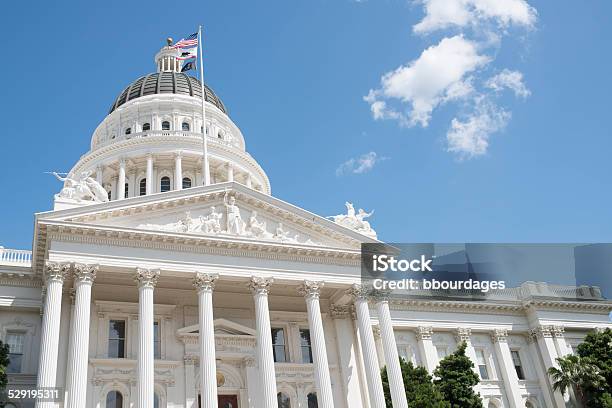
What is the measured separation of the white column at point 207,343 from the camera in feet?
80.9

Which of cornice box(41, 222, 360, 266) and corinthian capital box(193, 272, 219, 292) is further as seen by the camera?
corinthian capital box(193, 272, 219, 292)

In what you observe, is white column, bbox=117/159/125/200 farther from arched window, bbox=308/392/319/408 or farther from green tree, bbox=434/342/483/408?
green tree, bbox=434/342/483/408

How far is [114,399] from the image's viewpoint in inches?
1080

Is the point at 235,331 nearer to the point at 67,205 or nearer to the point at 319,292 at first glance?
the point at 319,292

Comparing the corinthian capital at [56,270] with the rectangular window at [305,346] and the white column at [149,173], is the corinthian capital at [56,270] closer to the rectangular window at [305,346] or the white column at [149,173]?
Result: the rectangular window at [305,346]

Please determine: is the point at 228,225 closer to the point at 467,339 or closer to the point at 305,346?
the point at 305,346

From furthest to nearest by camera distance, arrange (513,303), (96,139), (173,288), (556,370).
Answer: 1. (96,139)
2. (513,303)
3. (556,370)
4. (173,288)

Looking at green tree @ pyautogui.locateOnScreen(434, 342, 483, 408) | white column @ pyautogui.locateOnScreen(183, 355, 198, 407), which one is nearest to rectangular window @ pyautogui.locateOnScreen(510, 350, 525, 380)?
green tree @ pyautogui.locateOnScreen(434, 342, 483, 408)

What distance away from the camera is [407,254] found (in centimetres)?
3338

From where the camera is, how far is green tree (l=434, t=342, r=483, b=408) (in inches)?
1218

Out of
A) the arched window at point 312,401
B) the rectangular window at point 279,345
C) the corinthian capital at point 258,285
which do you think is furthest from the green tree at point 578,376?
the corinthian capital at point 258,285

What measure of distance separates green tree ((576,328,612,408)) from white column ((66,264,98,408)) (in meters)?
27.6

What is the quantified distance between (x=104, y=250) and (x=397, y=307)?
19.2 metres

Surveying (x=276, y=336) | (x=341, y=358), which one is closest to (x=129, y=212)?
(x=276, y=336)
